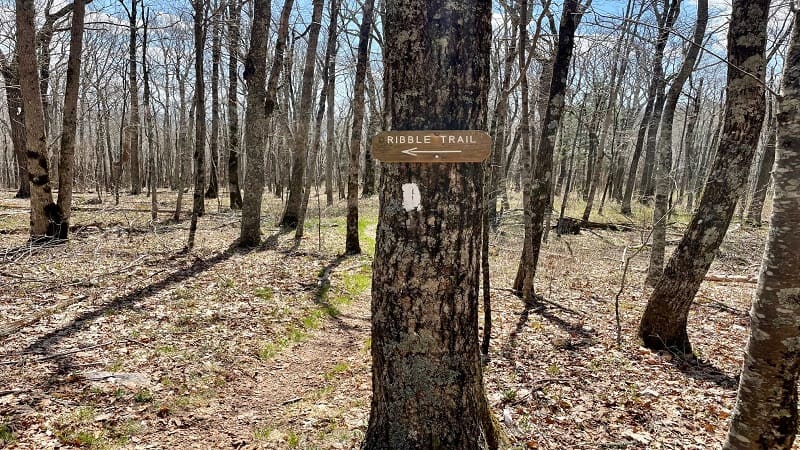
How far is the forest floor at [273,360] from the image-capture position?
145 inches

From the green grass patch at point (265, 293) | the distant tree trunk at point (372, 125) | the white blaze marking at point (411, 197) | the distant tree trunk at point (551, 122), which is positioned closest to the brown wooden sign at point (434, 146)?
the white blaze marking at point (411, 197)

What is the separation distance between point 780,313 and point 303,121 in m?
10.9

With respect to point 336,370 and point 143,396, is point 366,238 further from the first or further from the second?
point 143,396

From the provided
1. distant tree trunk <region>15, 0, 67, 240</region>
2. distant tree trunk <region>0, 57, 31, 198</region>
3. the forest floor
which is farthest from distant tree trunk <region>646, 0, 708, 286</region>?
distant tree trunk <region>0, 57, 31, 198</region>

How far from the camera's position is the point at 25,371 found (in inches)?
167

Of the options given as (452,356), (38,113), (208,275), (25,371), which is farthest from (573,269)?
(38,113)

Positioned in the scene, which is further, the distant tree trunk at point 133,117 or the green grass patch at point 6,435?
the distant tree trunk at point 133,117

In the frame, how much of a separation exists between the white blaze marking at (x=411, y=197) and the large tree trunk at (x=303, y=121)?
32.1ft

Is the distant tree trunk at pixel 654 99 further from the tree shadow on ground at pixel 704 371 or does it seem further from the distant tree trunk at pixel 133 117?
the distant tree trunk at pixel 133 117

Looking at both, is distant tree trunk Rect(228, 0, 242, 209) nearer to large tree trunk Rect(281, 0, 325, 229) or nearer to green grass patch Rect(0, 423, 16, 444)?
large tree trunk Rect(281, 0, 325, 229)

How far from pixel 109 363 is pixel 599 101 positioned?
2328 cm

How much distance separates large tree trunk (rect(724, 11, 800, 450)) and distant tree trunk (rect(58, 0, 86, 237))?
11.1 meters

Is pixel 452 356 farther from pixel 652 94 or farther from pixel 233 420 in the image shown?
pixel 652 94

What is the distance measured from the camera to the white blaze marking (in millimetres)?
2354
